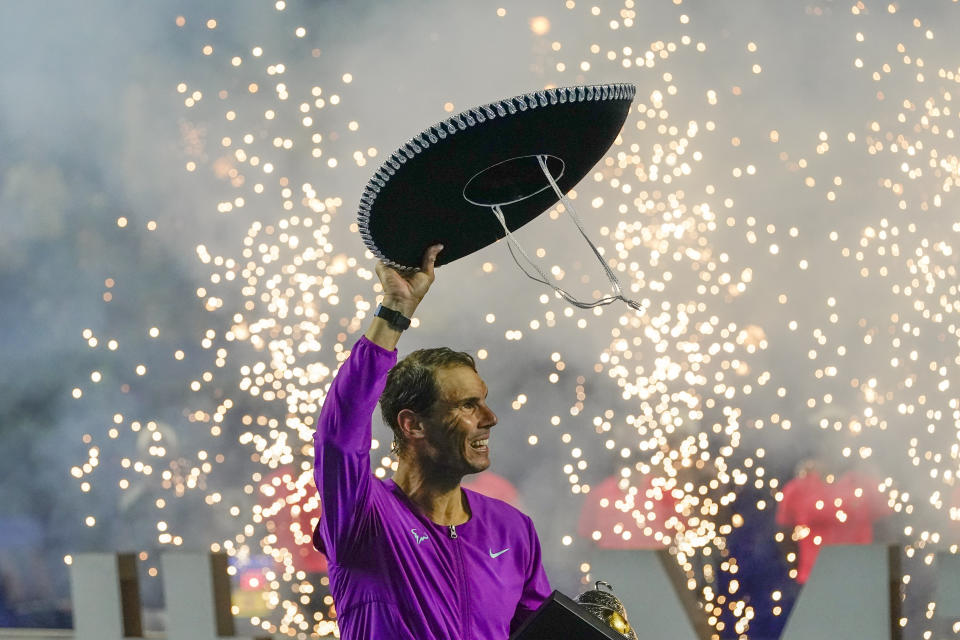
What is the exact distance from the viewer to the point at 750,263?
24.6ft

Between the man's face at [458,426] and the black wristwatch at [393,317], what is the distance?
0.84ft

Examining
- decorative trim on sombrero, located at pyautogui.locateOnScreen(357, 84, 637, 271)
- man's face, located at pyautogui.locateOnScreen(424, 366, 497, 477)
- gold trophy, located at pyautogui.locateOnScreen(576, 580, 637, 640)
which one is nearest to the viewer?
decorative trim on sombrero, located at pyautogui.locateOnScreen(357, 84, 637, 271)

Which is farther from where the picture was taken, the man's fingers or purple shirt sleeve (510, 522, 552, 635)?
purple shirt sleeve (510, 522, 552, 635)

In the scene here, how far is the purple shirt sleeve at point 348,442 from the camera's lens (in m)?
1.98

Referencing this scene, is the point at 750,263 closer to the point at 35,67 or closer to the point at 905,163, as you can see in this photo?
the point at 905,163

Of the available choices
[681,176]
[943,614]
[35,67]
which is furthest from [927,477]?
[35,67]

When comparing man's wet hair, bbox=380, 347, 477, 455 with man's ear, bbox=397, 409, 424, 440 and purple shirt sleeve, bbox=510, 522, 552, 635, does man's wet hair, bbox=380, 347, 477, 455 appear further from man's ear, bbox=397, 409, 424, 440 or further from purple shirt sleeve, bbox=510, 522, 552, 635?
purple shirt sleeve, bbox=510, 522, 552, 635

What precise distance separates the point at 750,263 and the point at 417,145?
5843 mm

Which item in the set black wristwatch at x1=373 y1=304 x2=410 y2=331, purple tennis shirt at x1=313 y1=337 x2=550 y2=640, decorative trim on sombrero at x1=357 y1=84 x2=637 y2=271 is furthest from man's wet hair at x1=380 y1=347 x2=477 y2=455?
decorative trim on sombrero at x1=357 y1=84 x2=637 y2=271

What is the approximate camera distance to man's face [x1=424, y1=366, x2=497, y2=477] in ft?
7.33

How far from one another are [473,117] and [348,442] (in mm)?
557

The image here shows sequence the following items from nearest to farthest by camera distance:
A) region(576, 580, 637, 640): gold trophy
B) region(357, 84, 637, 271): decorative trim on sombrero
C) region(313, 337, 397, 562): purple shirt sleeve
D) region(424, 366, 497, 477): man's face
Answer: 1. region(357, 84, 637, 271): decorative trim on sombrero
2. region(313, 337, 397, 562): purple shirt sleeve
3. region(576, 580, 637, 640): gold trophy
4. region(424, 366, 497, 477): man's face

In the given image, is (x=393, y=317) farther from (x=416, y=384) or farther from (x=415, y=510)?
(x=415, y=510)

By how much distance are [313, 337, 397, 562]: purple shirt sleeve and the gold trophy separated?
41 cm
